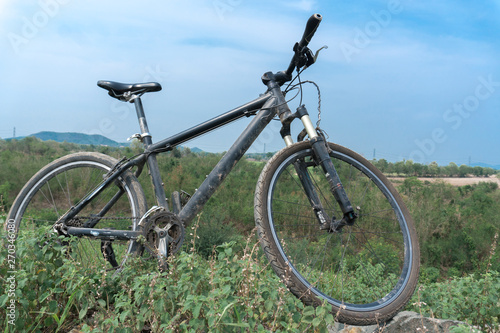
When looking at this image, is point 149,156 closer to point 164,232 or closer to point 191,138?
point 191,138

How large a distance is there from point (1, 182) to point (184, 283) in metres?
6.70

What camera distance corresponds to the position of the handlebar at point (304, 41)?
2910 millimetres

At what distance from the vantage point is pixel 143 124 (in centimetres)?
323

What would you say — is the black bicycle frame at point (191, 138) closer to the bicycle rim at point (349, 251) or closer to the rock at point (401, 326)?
the bicycle rim at point (349, 251)

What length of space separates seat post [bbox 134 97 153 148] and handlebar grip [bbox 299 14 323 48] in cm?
135

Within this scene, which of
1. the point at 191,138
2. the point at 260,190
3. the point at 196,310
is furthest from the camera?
the point at 191,138

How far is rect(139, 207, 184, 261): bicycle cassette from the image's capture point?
2.95 metres

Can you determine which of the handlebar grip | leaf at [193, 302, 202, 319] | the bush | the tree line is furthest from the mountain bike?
the tree line

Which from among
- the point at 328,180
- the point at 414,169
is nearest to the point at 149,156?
the point at 328,180

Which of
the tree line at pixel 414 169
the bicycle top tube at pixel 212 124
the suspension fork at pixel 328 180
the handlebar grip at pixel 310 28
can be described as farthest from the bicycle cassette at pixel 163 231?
the tree line at pixel 414 169

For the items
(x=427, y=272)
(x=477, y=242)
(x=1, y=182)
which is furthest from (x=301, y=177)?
(x=1, y=182)

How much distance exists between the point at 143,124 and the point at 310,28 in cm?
150

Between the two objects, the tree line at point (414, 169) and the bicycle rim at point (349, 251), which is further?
the tree line at point (414, 169)

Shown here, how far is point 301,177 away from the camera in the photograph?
3.05 metres
